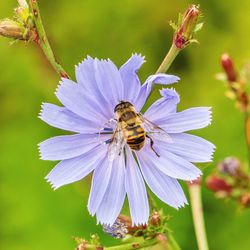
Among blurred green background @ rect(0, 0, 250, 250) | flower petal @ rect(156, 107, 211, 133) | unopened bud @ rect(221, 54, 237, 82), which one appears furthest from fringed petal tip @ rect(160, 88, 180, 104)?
blurred green background @ rect(0, 0, 250, 250)

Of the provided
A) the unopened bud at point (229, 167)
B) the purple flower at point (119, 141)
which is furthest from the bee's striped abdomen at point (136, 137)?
the unopened bud at point (229, 167)

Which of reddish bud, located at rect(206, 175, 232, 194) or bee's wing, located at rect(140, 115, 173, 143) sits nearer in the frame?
bee's wing, located at rect(140, 115, 173, 143)

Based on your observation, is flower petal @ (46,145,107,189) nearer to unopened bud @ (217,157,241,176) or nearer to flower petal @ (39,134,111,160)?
flower petal @ (39,134,111,160)

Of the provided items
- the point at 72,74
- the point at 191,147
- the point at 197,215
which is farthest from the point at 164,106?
the point at 72,74

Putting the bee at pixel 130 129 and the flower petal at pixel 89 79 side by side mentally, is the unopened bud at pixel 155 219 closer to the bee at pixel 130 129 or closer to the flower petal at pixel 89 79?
the bee at pixel 130 129

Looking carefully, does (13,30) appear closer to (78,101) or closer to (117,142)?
(78,101)

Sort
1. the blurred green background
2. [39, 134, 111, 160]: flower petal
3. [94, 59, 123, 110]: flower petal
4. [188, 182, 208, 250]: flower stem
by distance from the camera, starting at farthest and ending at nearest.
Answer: the blurred green background → [188, 182, 208, 250]: flower stem → [39, 134, 111, 160]: flower petal → [94, 59, 123, 110]: flower petal
